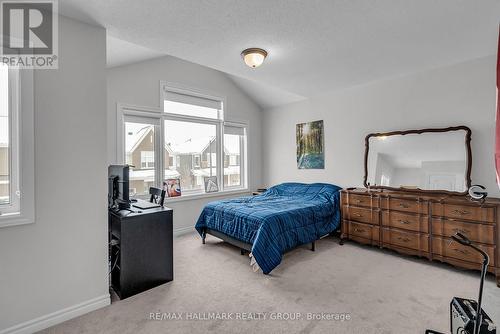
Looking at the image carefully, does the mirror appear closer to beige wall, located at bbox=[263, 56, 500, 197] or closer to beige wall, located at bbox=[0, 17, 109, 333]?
beige wall, located at bbox=[263, 56, 500, 197]

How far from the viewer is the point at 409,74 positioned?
353 cm

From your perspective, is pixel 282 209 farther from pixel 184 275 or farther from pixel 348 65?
pixel 348 65

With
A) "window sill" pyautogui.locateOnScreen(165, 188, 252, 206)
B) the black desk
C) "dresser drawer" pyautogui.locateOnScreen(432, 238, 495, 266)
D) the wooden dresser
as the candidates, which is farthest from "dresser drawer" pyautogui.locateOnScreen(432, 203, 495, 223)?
"window sill" pyautogui.locateOnScreen(165, 188, 252, 206)

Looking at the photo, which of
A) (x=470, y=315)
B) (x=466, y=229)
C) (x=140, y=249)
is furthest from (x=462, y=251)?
(x=140, y=249)

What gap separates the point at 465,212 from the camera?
2.68m

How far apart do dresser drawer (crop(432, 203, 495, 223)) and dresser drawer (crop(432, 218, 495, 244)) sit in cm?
6

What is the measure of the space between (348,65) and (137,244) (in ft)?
10.7

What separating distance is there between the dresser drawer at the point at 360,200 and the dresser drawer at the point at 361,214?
Answer: 0.07 metres

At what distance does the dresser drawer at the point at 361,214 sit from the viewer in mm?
3390

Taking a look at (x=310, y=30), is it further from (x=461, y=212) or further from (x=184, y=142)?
(x=184, y=142)

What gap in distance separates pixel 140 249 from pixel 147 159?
2.05 m

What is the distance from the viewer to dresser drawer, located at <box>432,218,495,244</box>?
2527 millimetres

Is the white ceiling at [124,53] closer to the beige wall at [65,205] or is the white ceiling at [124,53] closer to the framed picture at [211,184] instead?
the beige wall at [65,205]

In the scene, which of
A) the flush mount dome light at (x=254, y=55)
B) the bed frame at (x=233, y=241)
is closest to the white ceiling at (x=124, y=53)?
the flush mount dome light at (x=254, y=55)
